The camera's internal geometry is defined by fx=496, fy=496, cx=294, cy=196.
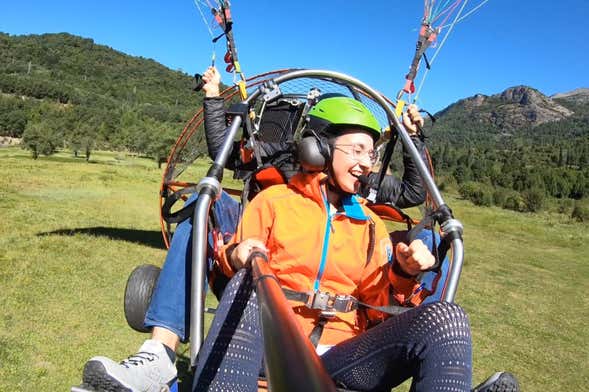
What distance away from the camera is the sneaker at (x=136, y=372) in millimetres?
1917

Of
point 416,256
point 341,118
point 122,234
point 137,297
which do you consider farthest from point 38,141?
point 416,256

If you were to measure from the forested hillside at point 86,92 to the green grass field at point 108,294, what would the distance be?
3353 centimetres

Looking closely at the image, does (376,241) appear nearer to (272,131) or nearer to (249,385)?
(249,385)

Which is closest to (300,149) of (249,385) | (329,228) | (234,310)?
(329,228)

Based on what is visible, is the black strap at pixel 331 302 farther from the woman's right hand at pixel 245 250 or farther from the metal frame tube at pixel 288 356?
the metal frame tube at pixel 288 356

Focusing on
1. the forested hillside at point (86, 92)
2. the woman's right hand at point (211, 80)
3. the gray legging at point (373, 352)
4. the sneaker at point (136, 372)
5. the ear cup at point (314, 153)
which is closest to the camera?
the gray legging at point (373, 352)

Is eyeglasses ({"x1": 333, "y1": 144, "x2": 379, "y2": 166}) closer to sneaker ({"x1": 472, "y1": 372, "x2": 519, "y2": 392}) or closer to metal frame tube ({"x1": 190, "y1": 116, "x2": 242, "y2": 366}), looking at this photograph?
metal frame tube ({"x1": 190, "y1": 116, "x2": 242, "y2": 366})

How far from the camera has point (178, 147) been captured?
15.7 feet

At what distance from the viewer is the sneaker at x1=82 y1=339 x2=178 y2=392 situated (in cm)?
192

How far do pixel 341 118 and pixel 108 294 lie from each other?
410 centimetres

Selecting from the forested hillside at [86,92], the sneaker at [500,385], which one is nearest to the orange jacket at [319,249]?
the sneaker at [500,385]

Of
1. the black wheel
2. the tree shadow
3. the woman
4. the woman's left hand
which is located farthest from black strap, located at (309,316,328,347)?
the tree shadow

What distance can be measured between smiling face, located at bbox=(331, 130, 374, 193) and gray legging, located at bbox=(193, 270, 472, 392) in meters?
0.74

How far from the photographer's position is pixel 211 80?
3.15m
